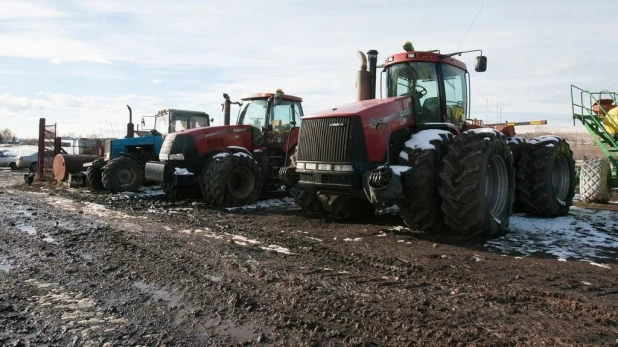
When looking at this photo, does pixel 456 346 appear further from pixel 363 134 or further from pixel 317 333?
pixel 363 134

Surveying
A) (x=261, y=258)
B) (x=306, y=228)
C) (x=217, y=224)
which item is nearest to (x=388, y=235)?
(x=306, y=228)

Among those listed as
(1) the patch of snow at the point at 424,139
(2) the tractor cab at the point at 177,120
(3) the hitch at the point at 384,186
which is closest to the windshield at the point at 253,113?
(2) the tractor cab at the point at 177,120

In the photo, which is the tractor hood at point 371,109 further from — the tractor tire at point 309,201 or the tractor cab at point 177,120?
the tractor cab at point 177,120

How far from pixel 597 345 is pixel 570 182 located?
735 centimetres

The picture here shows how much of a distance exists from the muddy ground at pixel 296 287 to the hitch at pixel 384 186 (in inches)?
24.5

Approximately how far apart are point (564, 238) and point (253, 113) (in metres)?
7.50

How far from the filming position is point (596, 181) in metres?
11.4

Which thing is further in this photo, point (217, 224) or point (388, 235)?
point (217, 224)

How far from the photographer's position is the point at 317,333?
3211 millimetres

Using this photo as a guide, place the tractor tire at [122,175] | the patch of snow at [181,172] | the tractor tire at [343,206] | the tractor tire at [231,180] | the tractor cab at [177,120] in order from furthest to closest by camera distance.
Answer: the tractor cab at [177,120]
the tractor tire at [122,175]
the patch of snow at [181,172]
the tractor tire at [231,180]
the tractor tire at [343,206]

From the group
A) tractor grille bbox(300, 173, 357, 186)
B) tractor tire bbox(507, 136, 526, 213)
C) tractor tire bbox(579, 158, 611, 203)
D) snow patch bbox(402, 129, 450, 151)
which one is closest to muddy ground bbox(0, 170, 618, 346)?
tractor grille bbox(300, 173, 357, 186)

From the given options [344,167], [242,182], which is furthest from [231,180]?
[344,167]

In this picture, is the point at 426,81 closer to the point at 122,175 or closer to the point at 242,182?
the point at 242,182

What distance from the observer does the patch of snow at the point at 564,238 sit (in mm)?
5832
